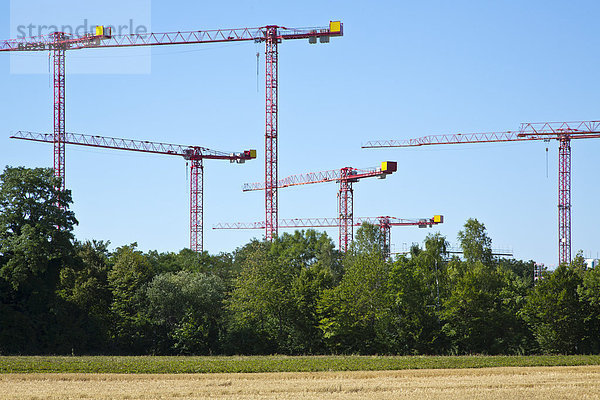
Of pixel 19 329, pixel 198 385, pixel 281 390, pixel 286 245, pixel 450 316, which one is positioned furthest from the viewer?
pixel 286 245

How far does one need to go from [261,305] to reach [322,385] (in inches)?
1559

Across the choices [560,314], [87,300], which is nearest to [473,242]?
[560,314]

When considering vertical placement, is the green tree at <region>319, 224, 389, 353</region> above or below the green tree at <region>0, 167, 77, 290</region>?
below

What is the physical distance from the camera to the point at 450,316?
79.9 m

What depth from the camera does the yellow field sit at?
126 ft

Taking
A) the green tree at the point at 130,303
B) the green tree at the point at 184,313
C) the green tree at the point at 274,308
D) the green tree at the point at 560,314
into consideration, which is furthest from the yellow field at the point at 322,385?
the green tree at the point at 130,303

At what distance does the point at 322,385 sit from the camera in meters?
42.6

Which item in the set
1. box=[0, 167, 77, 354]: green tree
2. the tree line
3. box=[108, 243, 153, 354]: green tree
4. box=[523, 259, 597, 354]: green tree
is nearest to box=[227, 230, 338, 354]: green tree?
the tree line

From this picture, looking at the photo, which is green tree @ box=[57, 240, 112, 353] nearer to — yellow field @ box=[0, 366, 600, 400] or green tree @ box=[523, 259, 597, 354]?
yellow field @ box=[0, 366, 600, 400]

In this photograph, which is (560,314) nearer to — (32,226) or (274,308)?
(274,308)

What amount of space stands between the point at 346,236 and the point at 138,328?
8597 centimetres

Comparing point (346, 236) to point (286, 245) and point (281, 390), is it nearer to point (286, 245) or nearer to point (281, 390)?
point (286, 245)

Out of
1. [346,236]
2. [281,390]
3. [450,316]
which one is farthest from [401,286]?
[346,236]

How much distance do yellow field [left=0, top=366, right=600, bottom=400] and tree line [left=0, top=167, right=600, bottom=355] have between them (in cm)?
2653
